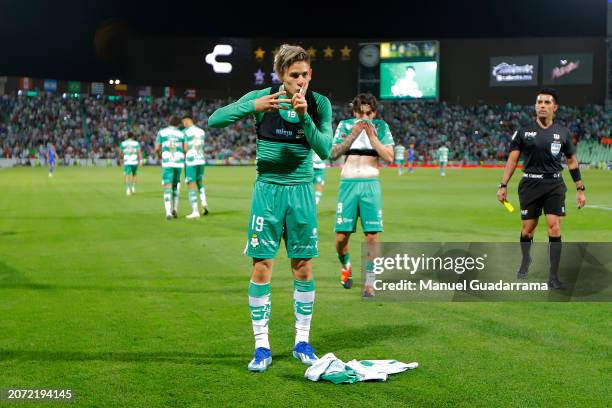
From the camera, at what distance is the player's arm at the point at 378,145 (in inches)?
304

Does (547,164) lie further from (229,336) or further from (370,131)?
(229,336)

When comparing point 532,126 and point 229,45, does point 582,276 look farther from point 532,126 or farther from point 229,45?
point 229,45

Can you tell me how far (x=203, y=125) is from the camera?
7369cm

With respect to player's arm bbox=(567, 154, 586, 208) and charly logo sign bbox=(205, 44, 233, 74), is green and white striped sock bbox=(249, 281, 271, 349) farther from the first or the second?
charly logo sign bbox=(205, 44, 233, 74)

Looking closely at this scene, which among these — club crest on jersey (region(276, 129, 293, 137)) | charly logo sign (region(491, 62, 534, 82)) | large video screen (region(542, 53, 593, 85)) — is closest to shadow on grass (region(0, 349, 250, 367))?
club crest on jersey (region(276, 129, 293, 137))

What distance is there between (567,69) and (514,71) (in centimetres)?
502

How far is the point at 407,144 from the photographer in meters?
71.1

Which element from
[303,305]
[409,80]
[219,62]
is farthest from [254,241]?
[219,62]

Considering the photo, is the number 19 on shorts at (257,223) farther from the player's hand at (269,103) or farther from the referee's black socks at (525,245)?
the referee's black socks at (525,245)

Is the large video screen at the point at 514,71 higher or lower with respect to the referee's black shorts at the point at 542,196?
higher

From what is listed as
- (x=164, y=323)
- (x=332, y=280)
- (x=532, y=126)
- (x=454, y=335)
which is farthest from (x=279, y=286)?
(x=532, y=126)

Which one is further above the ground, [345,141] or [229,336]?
[345,141]

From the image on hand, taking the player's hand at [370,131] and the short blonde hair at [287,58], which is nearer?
the short blonde hair at [287,58]

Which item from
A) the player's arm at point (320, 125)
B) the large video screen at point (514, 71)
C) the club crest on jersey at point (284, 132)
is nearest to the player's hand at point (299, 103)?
Result: the player's arm at point (320, 125)
